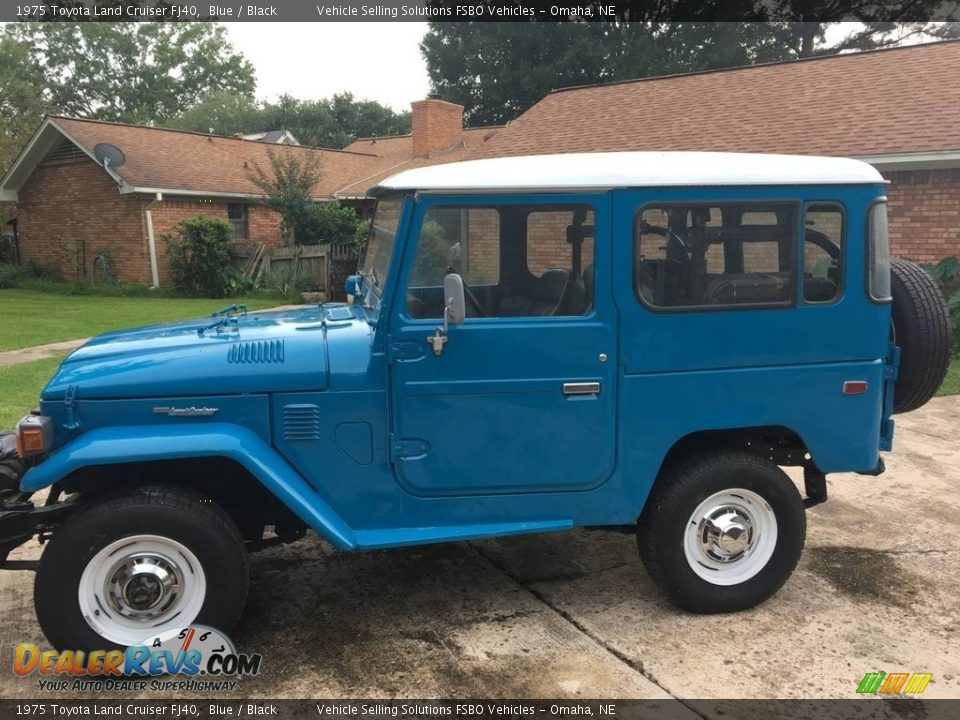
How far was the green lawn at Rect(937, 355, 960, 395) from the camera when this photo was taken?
882 cm

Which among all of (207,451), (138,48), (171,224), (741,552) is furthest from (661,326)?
(138,48)

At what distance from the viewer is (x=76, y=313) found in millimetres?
15625

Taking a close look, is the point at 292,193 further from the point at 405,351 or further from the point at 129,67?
the point at 129,67

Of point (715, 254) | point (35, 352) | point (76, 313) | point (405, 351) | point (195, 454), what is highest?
point (715, 254)

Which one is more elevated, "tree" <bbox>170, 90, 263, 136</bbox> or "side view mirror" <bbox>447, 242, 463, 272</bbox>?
"tree" <bbox>170, 90, 263, 136</bbox>

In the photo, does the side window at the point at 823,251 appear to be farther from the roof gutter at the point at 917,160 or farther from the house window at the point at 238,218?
the house window at the point at 238,218

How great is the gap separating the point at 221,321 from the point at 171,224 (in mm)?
18685

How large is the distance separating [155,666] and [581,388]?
7.28 feet

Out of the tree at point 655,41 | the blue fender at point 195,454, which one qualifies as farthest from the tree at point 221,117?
the blue fender at point 195,454

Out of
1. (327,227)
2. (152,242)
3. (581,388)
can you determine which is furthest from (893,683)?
(152,242)

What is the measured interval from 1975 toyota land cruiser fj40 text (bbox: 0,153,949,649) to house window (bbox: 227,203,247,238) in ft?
64.5

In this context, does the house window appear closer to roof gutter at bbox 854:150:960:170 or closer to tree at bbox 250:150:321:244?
tree at bbox 250:150:321:244

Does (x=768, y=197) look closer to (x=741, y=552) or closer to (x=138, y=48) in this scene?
(x=741, y=552)

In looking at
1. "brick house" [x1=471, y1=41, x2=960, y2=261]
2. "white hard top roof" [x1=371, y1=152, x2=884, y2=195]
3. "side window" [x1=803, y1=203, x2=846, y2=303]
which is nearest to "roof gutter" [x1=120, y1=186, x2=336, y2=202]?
"brick house" [x1=471, y1=41, x2=960, y2=261]
